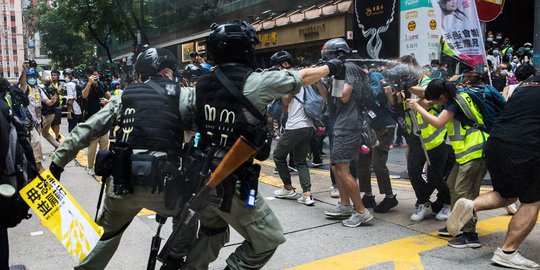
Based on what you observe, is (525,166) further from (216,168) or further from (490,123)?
(216,168)

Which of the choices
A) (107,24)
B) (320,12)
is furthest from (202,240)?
(107,24)

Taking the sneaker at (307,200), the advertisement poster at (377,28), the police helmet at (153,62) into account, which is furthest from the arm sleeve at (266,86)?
the advertisement poster at (377,28)

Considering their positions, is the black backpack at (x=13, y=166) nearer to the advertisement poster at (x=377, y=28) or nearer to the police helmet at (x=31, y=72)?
the police helmet at (x=31, y=72)

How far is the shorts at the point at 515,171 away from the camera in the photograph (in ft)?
11.9

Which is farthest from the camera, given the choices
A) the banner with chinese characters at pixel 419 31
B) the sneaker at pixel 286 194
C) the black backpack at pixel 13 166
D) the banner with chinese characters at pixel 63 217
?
the banner with chinese characters at pixel 419 31

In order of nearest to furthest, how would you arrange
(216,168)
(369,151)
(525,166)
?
(216,168) < (525,166) < (369,151)

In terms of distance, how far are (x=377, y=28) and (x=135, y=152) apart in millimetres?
14608

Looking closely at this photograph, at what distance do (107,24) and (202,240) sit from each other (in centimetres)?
2409

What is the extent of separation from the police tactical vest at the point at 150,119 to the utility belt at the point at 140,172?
90 millimetres

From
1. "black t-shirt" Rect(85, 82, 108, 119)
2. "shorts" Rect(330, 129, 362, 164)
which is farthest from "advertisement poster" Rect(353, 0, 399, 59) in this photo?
"shorts" Rect(330, 129, 362, 164)

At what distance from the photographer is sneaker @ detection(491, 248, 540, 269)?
3.67 meters

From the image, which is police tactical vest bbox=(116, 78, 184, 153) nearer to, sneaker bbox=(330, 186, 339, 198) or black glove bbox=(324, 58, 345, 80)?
black glove bbox=(324, 58, 345, 80)

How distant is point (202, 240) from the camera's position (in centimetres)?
305

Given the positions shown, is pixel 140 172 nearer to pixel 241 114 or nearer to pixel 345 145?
pixel 241 114
